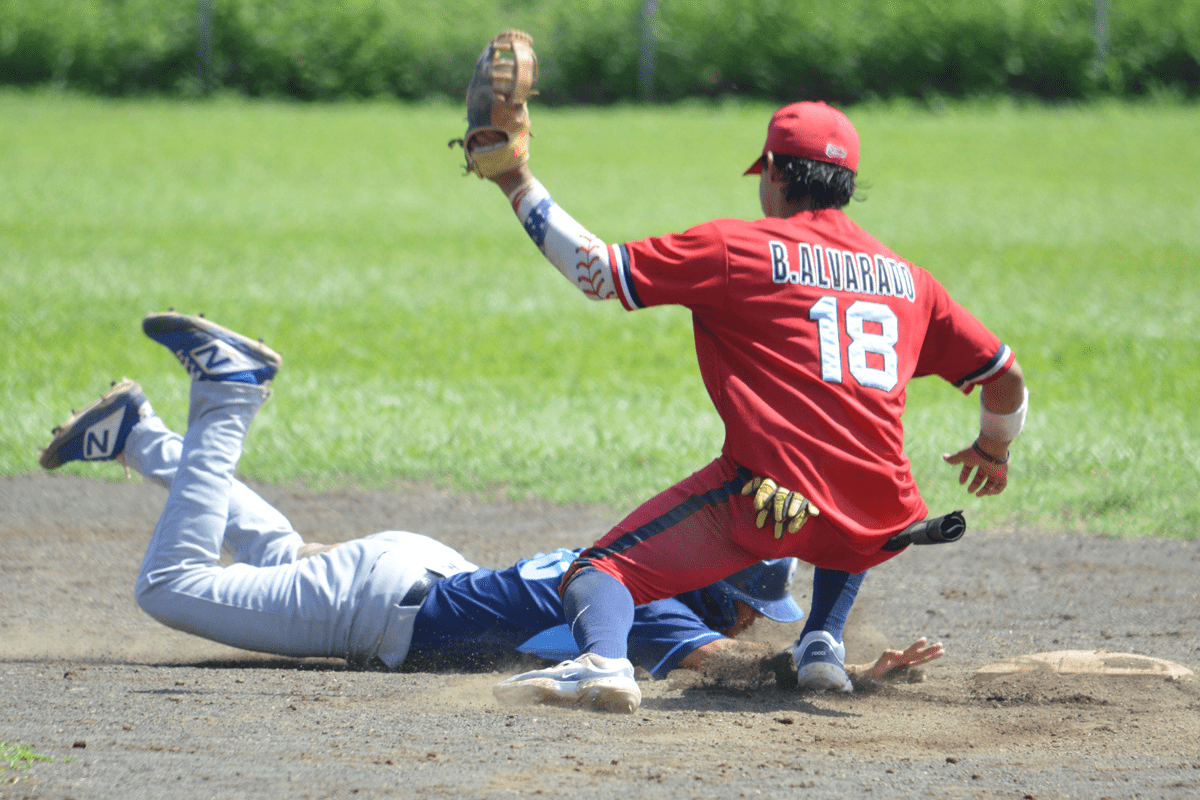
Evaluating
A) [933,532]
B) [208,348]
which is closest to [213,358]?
A: [208,348]

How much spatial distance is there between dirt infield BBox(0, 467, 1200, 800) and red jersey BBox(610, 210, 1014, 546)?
23.9 inches

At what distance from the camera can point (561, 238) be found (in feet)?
11.6

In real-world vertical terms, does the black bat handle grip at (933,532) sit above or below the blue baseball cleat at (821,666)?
above

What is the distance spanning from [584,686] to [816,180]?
1.50 meters

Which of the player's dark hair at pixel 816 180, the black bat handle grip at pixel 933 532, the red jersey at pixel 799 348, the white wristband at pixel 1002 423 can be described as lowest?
the black bat handle grip at pixel 933 532

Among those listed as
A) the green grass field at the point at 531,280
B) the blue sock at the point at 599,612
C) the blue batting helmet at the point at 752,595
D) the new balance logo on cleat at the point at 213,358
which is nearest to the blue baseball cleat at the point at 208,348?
the new balance logo on cleat at the point at 213,358

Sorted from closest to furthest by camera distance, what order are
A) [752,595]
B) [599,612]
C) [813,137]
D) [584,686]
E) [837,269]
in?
[584,686] → [599,612] → [837,269] → [813,137] → [752,595]

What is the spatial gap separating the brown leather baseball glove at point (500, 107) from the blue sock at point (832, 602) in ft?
4.89

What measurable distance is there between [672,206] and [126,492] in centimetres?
1017

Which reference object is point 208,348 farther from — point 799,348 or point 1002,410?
point 1002,410

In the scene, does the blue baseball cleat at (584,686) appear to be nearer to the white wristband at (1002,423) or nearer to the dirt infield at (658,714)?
the dirt infield at (658,714)

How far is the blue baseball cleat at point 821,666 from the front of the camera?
146 inches

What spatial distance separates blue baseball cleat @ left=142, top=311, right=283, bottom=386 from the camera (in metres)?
4.02

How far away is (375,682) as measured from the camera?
3.72 meters
